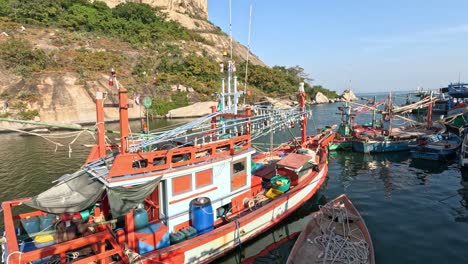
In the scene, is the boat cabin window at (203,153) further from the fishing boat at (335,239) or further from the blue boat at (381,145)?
the blue boat at (381,145)

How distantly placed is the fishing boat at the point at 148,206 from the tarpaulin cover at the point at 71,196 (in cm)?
3

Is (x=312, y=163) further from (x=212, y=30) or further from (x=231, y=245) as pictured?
(x=212, y=30)

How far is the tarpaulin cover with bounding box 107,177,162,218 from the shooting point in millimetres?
8438

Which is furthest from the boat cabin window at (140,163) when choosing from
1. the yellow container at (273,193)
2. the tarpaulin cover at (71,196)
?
the yellow container at (273,193)

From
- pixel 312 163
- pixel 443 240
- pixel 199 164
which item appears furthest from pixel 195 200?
pixel 443 240

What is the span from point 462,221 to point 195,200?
14.2m

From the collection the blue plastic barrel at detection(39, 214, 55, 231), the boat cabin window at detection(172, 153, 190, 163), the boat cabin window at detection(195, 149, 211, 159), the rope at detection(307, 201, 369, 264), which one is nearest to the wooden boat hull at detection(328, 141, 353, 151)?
the rope at detection(307, 201, 369, 264)

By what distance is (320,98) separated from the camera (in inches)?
4114

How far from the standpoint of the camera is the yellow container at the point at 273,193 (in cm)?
1402

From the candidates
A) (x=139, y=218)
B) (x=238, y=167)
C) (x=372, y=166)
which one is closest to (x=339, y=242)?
(x=238, y=167)

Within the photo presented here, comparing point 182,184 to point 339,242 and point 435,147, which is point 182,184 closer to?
point 339,242

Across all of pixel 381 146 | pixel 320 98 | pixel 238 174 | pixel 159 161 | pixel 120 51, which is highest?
pixel 120 51

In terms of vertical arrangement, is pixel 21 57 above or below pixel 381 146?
above

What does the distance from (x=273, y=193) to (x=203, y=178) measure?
4.52 metres
